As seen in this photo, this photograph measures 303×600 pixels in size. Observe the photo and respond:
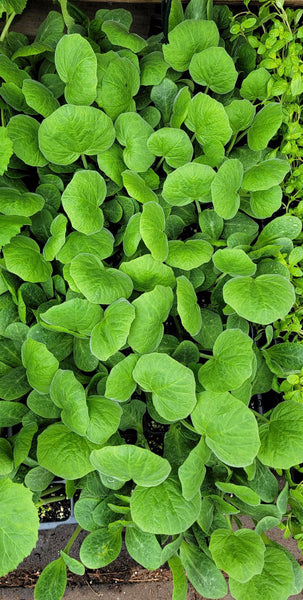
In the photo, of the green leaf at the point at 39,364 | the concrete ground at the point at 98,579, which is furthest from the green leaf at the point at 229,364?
the concrete ground at the point at 98,579

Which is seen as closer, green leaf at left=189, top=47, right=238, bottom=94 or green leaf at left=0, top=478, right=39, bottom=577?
green leaf at left=0, top=478, right=39, bottom=577

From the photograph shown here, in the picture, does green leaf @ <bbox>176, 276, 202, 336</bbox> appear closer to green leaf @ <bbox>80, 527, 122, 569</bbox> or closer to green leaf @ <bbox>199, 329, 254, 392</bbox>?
green leaf @ <bbox>199, 329, 254, 392</bbox>

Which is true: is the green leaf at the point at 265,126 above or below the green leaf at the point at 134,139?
above

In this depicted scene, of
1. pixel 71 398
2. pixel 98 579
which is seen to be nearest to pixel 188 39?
pixel 71 398

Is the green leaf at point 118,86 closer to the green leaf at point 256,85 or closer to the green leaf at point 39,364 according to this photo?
the green leaf at point 256,85

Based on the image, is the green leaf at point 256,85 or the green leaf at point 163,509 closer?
the green leaf at point 163,509

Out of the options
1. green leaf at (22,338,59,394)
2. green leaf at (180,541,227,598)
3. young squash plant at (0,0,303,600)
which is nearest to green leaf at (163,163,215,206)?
young squash plant at (0,0,303,600)
